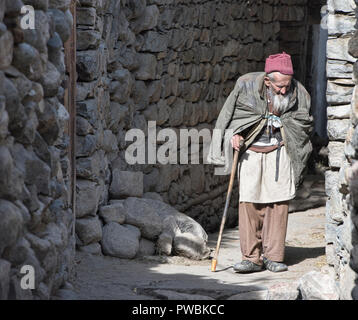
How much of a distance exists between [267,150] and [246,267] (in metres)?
0.94

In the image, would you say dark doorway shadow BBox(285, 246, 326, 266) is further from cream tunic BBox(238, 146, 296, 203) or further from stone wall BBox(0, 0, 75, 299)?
stone wall BBox(0, 0, 75, 299)

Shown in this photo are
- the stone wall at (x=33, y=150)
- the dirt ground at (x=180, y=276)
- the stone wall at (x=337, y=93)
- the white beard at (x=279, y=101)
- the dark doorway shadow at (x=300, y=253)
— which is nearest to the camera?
the stone wall at (x=33, y=150)

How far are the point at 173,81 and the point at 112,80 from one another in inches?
47.0

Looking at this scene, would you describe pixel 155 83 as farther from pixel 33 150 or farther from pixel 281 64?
pixel 33 150

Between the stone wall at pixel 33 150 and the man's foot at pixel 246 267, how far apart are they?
2.19 metres

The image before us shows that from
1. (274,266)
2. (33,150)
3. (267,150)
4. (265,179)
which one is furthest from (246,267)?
(33,150)

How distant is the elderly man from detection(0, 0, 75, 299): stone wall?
7.63 ft

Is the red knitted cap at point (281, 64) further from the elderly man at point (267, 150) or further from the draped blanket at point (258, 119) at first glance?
the draped blanket at point (258, 119)

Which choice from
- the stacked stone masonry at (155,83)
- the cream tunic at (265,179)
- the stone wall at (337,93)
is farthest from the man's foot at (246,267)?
the stacked stone masonry at (155,83)

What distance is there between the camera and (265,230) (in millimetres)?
6578

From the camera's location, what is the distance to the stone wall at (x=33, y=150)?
3.24m

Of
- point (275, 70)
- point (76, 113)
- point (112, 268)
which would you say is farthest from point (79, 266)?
point (275, 70)

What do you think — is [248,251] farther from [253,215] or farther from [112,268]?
[112,268]

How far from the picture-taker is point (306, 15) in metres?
10.9
